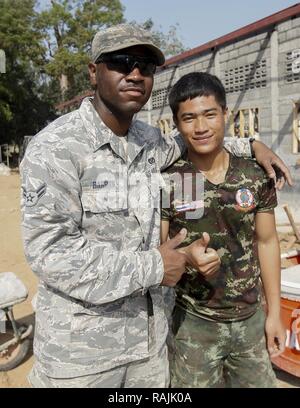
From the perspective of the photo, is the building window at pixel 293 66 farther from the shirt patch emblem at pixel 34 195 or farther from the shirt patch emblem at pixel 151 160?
the shirt patch emblem at pixel 34 195

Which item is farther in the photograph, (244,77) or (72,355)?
(244,77)

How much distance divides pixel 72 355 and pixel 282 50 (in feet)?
24.5

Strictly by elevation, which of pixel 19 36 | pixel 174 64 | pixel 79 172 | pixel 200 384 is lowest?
pixel 200 384

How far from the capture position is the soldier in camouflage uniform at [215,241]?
1.95m

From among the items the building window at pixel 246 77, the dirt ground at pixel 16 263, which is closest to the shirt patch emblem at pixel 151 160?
the dirt ground at pixel 16 263

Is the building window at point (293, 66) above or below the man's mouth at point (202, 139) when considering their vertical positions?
above

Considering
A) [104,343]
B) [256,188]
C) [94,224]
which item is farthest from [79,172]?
[256,188]

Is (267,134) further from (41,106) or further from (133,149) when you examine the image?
(41,106)

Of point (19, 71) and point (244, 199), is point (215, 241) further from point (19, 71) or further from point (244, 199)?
point (19, 71)

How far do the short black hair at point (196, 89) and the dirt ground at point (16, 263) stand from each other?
7.64 ft

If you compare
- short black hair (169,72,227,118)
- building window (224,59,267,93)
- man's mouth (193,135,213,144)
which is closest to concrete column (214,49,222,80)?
building window (224,59,267,93)

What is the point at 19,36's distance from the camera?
20.8 meters

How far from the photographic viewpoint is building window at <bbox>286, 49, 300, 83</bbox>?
24.6 feet

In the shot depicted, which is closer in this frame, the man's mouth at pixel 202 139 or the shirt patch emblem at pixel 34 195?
the shirt patch emblem at pixel 34 195
